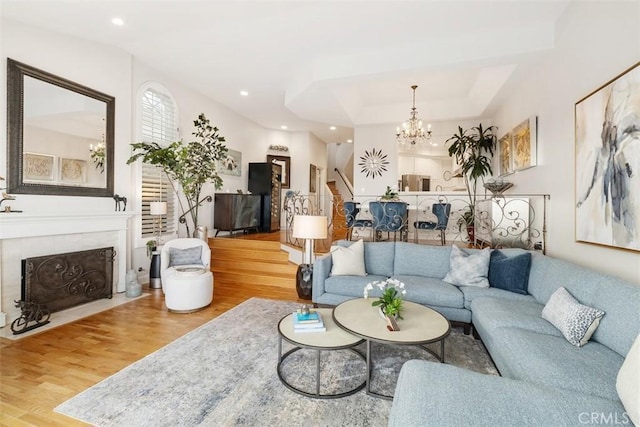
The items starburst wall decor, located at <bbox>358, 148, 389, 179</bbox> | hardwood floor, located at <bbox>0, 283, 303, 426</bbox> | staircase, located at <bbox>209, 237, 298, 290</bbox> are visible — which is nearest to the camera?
hardwood floor, located at <bbox>0, 283, 303, 426</bbox>

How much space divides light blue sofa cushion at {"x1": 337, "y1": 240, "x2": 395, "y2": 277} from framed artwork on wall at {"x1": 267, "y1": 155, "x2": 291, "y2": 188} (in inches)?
201

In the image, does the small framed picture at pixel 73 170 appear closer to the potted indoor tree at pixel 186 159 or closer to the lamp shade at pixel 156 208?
the potted indoor tree at pixel 186 159

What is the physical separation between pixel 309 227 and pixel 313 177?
5.85m

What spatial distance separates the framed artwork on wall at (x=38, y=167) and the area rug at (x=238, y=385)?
264 cm

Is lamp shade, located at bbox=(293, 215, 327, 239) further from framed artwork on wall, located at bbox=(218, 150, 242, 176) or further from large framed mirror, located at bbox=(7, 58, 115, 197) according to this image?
framed artwork on wall, located at bbox=(218, 150, 242, 176)

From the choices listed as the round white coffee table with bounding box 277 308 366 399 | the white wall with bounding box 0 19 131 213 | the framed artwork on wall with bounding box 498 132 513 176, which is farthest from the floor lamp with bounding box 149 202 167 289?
the framed artwork on wall with bounding box 498 132 513 176

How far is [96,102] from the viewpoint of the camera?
13.6 ft

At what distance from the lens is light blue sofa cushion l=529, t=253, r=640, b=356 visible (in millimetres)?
1751

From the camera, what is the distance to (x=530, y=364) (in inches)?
68.9

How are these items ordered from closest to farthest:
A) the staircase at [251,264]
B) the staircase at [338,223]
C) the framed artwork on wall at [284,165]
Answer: the staircase at [251,264] < the staircase at [338,223] < the framed artwork on wall at [284,165]

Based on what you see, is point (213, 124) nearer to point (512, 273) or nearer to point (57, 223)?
point (57, 223)

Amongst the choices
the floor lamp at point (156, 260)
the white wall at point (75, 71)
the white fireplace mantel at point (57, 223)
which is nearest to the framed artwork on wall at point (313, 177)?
the floor lamp at point (156, 260)

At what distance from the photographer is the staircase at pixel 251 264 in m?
5.07

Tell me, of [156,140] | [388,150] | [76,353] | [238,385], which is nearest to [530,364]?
[238,385]
